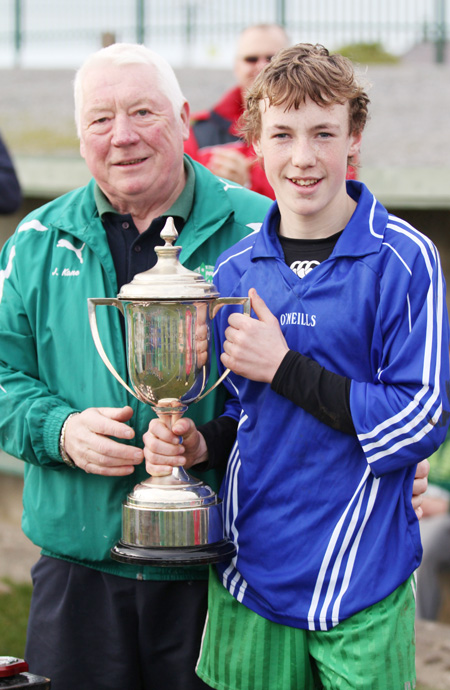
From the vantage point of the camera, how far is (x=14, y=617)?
5.04 metres

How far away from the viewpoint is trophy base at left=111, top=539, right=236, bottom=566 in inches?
82.0

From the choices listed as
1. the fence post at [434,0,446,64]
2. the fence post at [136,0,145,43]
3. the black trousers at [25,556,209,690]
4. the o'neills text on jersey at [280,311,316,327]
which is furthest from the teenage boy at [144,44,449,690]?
the fence post at [136,0,145,43]

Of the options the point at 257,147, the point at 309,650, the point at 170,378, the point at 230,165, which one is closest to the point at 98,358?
the point at 170,378

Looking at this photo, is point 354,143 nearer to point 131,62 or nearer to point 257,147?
point 257,147

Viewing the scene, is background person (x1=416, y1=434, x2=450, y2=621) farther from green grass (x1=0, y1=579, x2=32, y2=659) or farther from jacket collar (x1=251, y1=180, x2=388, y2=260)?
jacket collar (x1=251, y1=180, x2=388, y2=260)

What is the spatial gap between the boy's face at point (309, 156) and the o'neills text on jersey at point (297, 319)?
206mm

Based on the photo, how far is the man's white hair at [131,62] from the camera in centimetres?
245

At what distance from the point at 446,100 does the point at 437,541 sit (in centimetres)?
661

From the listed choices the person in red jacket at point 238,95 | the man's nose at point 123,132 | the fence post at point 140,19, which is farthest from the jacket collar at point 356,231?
the fence post at point 140,19

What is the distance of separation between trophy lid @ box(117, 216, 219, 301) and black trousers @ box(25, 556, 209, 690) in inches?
32.6

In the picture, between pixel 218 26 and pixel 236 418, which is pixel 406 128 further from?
pixel 236 418

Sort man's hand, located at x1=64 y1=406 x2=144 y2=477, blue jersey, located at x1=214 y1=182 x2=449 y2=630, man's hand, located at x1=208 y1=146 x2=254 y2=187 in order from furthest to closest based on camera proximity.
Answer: man's hand, located at x1=208 y1=146 x2=254 y2=187
man's hand, located at x1=64 y1=406 x2=144 y2=477
blue jersey, located at x1=214 y1=182 x2=449 y2=630

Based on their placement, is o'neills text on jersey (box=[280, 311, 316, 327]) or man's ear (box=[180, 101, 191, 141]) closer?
o'neills text on jersey (box=[280, 311, 316, 327])

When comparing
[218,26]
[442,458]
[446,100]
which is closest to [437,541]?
[442,458]
